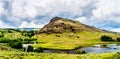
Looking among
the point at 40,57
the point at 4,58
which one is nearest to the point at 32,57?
the point at 40,57

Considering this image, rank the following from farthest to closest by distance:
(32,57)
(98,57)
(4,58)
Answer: (98,57) < (32,57) < (4,58)

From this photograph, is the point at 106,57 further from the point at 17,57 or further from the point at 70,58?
the point at 17,57

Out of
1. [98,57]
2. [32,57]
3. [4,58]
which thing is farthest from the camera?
[98,57]

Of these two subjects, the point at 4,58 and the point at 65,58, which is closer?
the point at 4,58

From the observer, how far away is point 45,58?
241 ft

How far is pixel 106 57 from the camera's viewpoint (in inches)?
3041

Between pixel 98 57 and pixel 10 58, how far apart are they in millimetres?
24974

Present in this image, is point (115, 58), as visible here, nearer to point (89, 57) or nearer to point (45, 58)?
point (89, 57)

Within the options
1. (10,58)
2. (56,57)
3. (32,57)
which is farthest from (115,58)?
(10,58)

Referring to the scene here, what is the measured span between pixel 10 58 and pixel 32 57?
618 centimetres

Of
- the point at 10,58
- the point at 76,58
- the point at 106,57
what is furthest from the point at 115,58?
the point at 10,58

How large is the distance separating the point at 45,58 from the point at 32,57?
352 cm

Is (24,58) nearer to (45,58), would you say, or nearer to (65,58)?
(45,58)

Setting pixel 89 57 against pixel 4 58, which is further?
pixel 89 57
